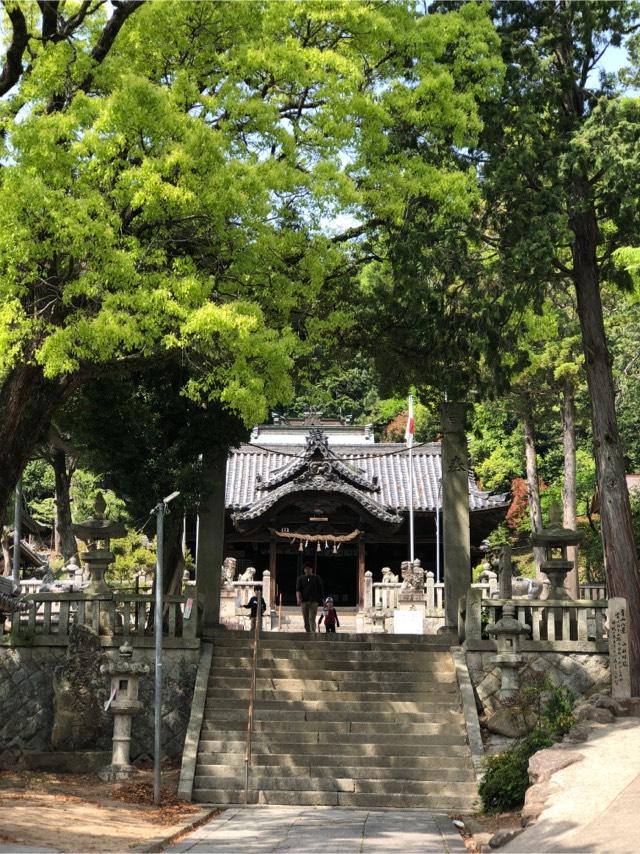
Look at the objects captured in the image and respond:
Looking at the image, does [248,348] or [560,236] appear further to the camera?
[560,236]

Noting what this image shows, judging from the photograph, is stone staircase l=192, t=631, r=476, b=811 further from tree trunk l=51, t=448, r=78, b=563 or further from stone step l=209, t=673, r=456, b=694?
tree trunk l=51, t=448, r=78, b=563

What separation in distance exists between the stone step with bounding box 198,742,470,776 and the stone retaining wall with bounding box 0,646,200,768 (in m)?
1.53

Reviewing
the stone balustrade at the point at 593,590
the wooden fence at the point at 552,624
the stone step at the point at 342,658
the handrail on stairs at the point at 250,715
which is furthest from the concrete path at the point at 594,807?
the stone balustrade at the point at 593,590

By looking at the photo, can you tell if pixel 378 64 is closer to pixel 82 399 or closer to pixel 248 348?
Answer: pixel 248 348

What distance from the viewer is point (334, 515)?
3659 centimetres

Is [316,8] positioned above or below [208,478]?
above

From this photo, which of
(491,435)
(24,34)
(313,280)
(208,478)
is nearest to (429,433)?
(491,435)

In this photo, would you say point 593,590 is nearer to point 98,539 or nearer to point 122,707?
point 98,539

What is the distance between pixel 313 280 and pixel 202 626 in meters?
6.89

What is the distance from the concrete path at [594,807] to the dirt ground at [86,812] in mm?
4145

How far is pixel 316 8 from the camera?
50.0ft

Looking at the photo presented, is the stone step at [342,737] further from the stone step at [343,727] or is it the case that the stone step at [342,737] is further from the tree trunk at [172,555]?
the tree trunk at [172,555]

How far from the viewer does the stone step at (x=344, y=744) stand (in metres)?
15.9

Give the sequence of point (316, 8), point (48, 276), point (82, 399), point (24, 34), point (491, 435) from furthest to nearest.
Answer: point (491, 435)
point (82, 399)
point (316, 8)
point (48, 276)
point (24, 34)
